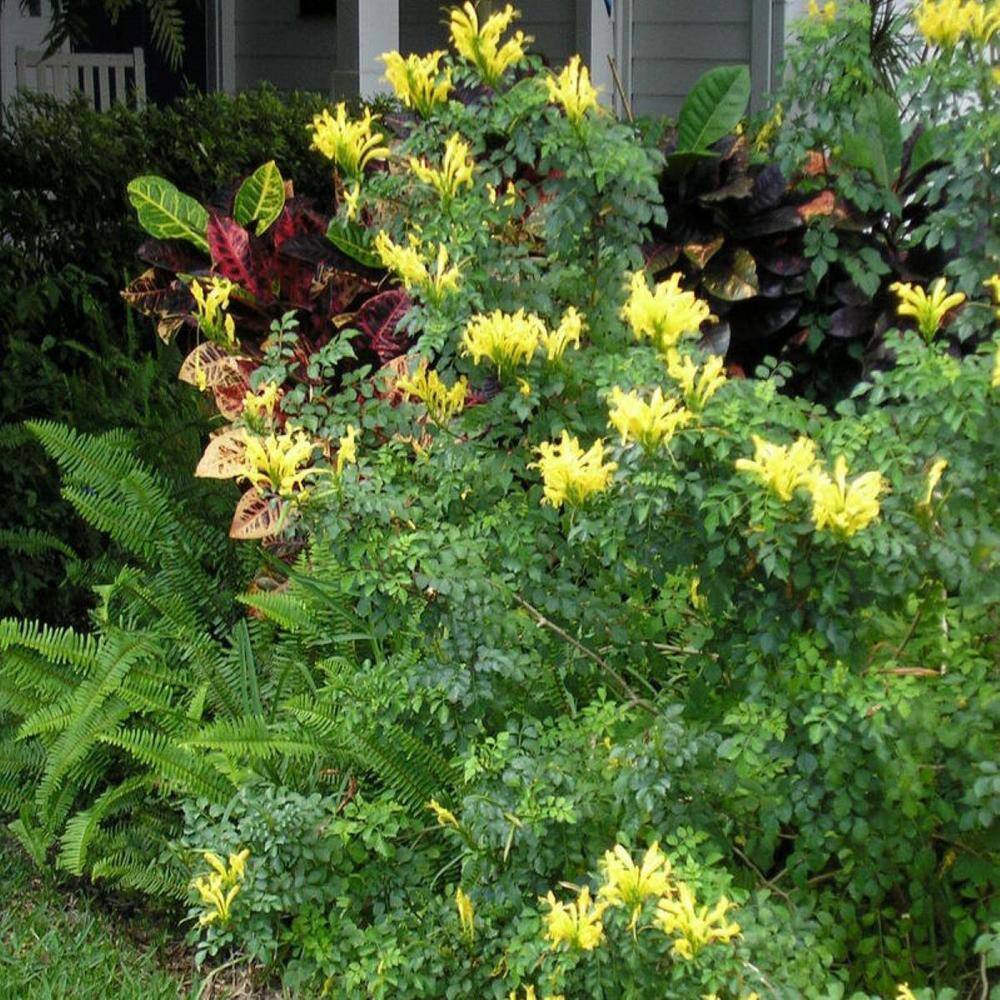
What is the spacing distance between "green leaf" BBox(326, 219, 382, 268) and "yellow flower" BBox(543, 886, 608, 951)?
228cm

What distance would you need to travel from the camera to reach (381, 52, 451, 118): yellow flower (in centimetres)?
320

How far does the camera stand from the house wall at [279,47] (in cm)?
1098

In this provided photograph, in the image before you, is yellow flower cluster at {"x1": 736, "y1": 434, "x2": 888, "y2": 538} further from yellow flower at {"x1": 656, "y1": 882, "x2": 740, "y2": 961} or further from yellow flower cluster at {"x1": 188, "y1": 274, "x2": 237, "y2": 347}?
yellow flower cluster at {"x1": 188, "y1": 274, "x2": 237, "y2": 347}

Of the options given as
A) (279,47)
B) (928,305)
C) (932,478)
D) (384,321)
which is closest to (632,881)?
(932,478)

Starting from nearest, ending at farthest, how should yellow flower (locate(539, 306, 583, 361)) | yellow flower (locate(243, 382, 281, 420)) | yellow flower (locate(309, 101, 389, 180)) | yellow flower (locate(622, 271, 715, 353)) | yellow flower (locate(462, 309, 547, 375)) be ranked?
yellow flower (locate(622, 271, 715, 353))
yellow flower (locate(462, 309, 547, 375))
yellow flower (locate(539, 306, 583, 361))
yellow flower (locate(243, 382, 281, 420))
yellow flower (locate(309, 101, 389, 180))

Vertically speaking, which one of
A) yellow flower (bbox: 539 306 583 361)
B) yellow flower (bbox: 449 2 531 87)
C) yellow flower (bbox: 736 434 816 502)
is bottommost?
yellow flower (bbox: 736 434 816 502)

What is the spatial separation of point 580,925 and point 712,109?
287 centimetres

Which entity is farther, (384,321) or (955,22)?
(384,321)


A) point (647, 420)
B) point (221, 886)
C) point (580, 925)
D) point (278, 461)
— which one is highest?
point (647, 420)

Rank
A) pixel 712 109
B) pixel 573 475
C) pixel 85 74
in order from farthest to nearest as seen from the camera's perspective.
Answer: pixel 85 74
pixel 712 109
pixel 573 475

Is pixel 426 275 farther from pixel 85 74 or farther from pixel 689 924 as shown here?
pixel 85 74

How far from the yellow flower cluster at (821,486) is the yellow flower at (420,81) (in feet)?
4.03

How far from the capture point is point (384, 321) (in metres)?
4.30

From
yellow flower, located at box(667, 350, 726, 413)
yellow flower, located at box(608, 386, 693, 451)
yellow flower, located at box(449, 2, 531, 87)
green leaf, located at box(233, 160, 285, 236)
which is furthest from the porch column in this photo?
yellow flower, located at box(608, 386, 693, 451)
